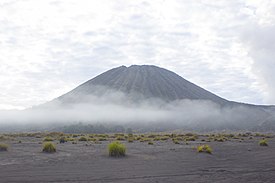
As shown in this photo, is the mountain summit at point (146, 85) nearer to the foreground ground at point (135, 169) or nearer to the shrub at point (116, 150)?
the shrub at point (116, 150)

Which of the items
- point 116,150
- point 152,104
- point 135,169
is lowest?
point 135,169

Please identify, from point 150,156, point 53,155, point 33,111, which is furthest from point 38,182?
point 33,111

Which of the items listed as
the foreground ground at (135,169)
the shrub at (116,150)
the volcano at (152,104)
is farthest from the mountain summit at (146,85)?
the foreground ground at (135,169)

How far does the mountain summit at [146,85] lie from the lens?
16812cm

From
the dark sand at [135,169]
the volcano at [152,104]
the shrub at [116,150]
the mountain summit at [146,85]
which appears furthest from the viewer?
the mountain summit at [146,85]

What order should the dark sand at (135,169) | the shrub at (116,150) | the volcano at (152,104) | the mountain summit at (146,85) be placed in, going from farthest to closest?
1. the mountain summit at (146,85)
2. the volcano at (152,104)
3. the shrub at (116,150)
4. the dark sand at (135,169)

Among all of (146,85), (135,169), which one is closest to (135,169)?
(135,169)

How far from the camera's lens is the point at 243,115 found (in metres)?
141

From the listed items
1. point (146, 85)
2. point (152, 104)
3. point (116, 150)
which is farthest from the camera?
point (146, 85)

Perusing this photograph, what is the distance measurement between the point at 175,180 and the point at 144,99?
150 meters

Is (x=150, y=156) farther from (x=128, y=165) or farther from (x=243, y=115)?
(x=243, y=115)

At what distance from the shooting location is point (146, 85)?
173250 millimetres

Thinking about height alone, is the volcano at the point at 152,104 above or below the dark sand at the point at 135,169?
above

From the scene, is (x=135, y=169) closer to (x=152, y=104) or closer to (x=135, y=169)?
(x=135, y=169)
